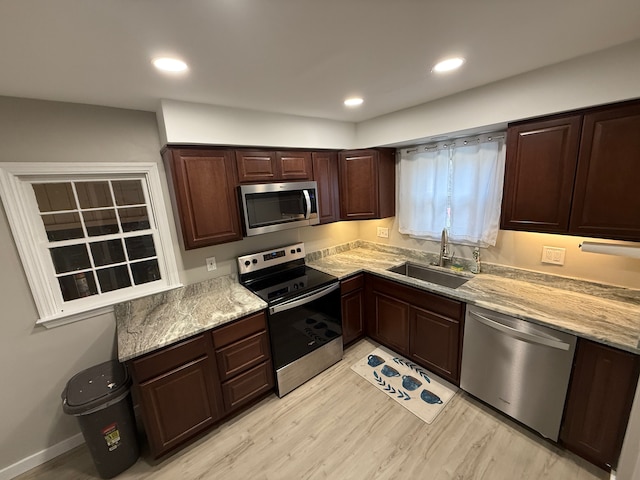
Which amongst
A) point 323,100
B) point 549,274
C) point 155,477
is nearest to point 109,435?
point 155,477

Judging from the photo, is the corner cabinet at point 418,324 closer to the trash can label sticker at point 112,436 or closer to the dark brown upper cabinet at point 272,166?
the dark brown upper cabinet at point 272,166

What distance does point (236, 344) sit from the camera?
1.92m

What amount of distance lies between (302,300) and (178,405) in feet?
3.59

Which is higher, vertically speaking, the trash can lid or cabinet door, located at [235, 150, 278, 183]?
cabinet door, located at [235, 150, 278, 183]

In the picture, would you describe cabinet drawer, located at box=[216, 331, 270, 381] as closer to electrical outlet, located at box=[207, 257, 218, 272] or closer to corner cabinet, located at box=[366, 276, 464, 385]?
electrical outlet, located at box=[207, 257, 218, 272]

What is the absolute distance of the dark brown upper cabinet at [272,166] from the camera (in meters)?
2.13

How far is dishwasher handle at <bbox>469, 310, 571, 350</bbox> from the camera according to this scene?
154cm

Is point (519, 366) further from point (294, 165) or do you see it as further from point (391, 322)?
point (294, 165)

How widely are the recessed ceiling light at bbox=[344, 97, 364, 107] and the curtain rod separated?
36.0 inches

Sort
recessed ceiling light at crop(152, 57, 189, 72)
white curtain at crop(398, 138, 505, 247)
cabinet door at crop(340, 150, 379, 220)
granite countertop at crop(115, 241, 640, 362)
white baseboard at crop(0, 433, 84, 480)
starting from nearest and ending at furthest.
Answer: recessed ceiling light at crop(152, 57, 189, 72)
granite countertop at crop(115, 241, 640, 362)
white baseboard at crop(0, 433, 84, 480)
white curtain at crop(398, 138, 505, 247)
cabinet door at crop(340, 150, 379, 220)

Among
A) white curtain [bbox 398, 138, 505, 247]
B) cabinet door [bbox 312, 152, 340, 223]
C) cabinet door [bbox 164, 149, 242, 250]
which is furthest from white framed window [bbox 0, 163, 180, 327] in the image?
white curtain [bbox 398, 138, 505, 247]

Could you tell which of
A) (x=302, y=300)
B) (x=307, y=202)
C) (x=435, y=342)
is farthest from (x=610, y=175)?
(x=302, y=300)

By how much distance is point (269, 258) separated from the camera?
2588 millimetres

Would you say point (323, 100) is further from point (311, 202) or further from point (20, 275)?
point (20, 275)
